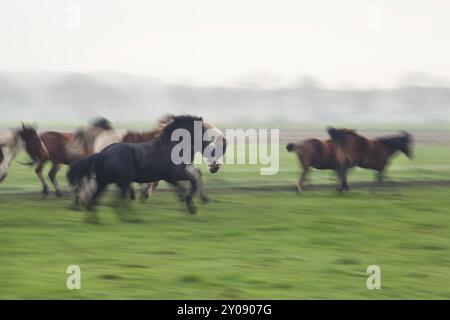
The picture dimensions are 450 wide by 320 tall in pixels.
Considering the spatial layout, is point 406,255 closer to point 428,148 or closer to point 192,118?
point 192,118

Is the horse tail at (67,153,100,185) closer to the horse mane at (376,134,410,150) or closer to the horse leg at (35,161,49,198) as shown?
the horse leg at (35,161,49,198)

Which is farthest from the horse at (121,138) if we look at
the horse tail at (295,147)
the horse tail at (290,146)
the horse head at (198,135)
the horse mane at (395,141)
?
the horse mane at (395,141)

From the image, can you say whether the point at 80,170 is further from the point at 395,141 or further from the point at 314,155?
the point at 395,141

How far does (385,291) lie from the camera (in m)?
8.37

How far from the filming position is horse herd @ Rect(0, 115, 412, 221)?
12547 millimetres

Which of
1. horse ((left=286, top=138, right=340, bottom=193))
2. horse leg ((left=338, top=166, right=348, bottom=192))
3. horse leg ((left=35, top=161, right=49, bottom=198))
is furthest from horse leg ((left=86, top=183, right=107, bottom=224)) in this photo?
horse leg ((left=338, top=166, right=348, bottom=192))

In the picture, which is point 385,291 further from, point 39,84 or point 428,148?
point 39,84

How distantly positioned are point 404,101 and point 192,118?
68372 mm

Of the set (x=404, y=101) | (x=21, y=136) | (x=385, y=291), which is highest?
(x=404, y=101)
